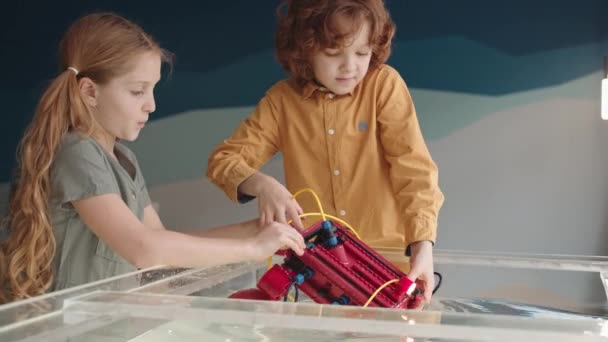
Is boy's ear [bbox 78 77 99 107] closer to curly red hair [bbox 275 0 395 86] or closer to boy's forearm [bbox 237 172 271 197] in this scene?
boy's forearm [bbox 237 172 271 197]

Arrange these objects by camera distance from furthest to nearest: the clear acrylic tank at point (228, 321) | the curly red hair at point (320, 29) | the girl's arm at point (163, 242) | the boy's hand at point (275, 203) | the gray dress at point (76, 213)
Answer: the curly red hair at point (320, 29)
the boy's hand at point (275, 203)
the gray dress at point (76, 213)
the girl's arm at point (163, 242)
the clear acrylic tank at point (228, 321)

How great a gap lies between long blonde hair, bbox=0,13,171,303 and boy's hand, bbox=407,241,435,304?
68cm

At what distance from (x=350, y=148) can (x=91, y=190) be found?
2.07ft

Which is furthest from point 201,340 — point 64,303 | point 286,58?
point 286,58

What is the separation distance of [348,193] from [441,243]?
2.23 m

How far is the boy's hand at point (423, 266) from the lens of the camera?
135 centimetres

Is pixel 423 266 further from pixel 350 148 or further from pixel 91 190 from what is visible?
pixel 91 190

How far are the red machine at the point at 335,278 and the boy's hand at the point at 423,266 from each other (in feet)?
0.21

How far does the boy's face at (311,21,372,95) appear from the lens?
A: 157cm

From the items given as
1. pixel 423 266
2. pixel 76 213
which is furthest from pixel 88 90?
pixel 423 266

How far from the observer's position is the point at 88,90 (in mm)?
1470

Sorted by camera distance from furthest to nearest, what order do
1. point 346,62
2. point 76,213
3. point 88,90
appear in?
point 346,62 < point 88,90 < point 76,213

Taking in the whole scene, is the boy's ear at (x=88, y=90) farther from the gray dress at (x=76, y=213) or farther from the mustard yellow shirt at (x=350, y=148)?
the mustard yellow shirt at (x=350, y=148)

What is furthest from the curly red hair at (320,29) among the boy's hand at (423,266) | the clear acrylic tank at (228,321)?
the clear acrylic tank at (228,321)
